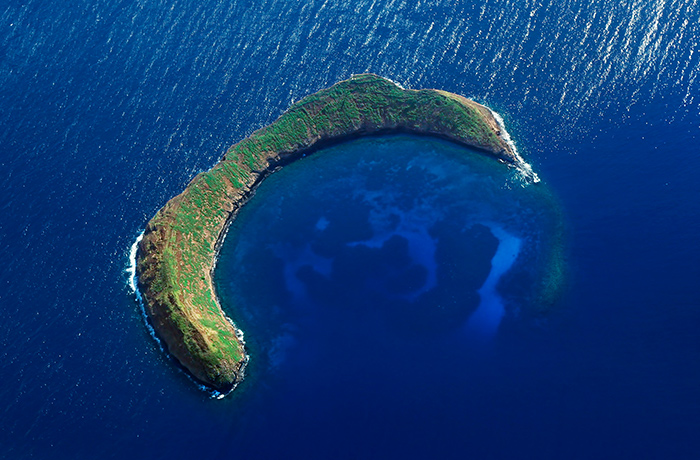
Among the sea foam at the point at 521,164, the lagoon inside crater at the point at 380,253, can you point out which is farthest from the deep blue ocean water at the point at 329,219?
the lagoon inside crater at the point at 380,253

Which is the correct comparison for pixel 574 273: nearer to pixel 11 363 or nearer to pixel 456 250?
pixel 456 250

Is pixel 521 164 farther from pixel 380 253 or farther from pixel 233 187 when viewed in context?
pixel 233 187

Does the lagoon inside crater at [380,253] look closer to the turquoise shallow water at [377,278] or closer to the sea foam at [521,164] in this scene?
the turquoise shallow water at [377,278]

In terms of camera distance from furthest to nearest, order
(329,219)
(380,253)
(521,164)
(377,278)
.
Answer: (521,164) < (329,219) < (380,253) < (377,278)

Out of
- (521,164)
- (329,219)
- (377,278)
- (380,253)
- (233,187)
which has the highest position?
(521,164)

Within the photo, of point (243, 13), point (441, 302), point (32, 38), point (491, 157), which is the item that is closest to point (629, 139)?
point (491, 157)

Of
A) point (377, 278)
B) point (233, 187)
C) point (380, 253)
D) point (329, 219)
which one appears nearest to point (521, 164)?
point (380, 253)
